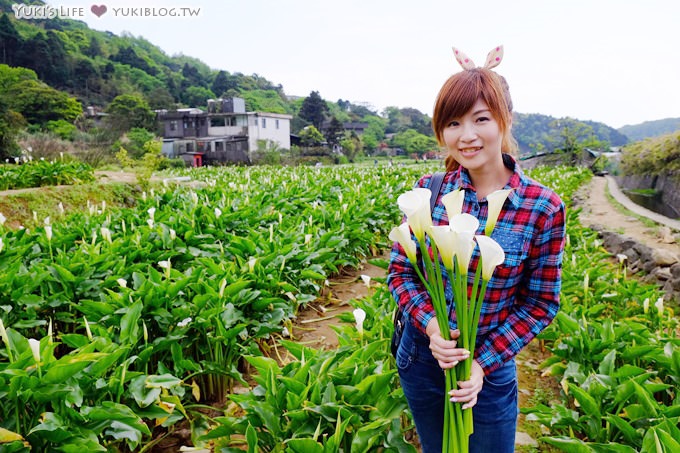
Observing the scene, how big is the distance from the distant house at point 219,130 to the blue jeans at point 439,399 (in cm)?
3914

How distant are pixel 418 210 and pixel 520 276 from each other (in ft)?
1.72

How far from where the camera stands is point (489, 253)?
1059 millimetres

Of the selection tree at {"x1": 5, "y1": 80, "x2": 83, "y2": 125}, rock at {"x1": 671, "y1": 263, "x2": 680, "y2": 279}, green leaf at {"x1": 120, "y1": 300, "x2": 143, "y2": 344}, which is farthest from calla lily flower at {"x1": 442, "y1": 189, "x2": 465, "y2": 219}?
tree at {"x1": 5, "y1": 80, "x2": 83, "y2": 125}

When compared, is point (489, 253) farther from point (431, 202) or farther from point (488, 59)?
point (488, 59)

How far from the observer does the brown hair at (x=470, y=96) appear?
1.37m

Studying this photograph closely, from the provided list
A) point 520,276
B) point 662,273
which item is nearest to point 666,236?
point 662,273

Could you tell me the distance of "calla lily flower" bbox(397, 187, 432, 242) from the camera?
112cm

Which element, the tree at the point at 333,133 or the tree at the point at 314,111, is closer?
the tree at the point at 333,133

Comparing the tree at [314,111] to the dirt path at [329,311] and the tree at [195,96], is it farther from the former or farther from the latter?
the dirt path at [329,311]

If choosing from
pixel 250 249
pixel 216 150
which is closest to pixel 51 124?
pixel 216 150

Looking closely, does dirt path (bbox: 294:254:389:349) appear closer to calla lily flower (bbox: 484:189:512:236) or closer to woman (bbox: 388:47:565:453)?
woman (bbox: 388:47:565:453)

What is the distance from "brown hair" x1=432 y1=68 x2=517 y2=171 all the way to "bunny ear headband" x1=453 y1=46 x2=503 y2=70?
0.04 metres

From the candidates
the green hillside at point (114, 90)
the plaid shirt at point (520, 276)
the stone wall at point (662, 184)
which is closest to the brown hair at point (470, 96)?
the plaid shirt at point (520, 276)

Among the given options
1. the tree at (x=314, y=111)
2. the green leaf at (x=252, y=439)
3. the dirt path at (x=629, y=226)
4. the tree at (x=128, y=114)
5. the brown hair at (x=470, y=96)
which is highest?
the tree at (x=314, y=111)
